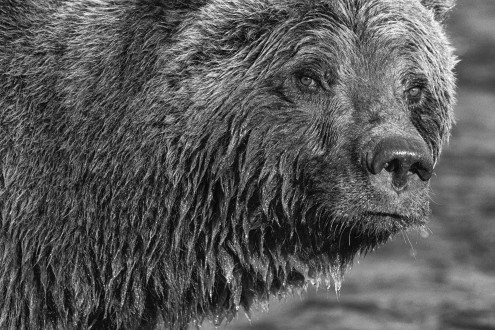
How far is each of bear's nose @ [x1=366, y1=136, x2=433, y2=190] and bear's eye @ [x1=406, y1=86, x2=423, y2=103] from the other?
0.52 meters

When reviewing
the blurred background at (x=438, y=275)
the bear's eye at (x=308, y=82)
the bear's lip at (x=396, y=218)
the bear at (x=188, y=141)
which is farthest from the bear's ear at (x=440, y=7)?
the blurred background at (x=438, y=275)

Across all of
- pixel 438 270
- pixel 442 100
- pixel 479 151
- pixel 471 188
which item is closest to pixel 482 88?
pixel 479 151

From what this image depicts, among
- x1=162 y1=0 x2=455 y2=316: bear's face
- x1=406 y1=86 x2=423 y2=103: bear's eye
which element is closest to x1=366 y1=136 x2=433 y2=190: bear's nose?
x1=162 y1=0 x2=455 y2=316: bear's face

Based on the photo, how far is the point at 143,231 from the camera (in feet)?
23.6

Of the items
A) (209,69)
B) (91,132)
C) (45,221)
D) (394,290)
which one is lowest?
(394,290)

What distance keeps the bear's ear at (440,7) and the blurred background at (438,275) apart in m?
3.17

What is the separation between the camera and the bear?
7031 mm

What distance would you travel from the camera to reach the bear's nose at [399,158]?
260 inches

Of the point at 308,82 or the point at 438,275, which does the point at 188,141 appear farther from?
the point at 438,275

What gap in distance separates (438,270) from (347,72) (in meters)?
6.61

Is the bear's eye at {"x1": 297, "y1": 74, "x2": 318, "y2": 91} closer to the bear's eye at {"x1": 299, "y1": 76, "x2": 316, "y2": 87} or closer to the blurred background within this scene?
the bear's eye at {"x1": 299, "y1": 76, "x2": 316, "y2": 87}

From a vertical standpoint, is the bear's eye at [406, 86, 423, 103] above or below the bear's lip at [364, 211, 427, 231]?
above

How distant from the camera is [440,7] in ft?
25.5

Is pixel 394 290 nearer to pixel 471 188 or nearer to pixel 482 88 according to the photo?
pixel 471 188
